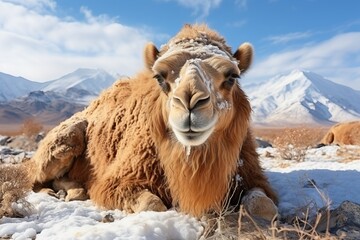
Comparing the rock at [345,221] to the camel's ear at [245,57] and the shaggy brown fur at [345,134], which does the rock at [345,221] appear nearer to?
the camel's ear at [245,57]

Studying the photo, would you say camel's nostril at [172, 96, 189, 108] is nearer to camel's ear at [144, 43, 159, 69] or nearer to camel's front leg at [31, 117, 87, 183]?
camel's ear at [144, 43, 159, 69]

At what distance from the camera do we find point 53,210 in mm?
5480

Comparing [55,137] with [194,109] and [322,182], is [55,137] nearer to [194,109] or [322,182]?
[194,109]

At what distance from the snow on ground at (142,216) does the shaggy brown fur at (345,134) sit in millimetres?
9192

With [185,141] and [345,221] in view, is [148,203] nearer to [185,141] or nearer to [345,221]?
[185,141]

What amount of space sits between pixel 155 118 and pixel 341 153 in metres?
8.02

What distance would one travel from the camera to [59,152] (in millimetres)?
7035

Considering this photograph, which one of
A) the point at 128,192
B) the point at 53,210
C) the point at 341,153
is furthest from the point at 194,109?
the point at 341,153

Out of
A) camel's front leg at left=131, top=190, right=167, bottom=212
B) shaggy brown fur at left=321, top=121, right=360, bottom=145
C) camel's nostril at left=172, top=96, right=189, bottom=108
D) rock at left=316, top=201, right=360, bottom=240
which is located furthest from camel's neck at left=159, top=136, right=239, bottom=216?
shaggy brown fur at left=321, top=121, right=360, bottom=145

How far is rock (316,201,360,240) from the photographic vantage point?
4.42 meters

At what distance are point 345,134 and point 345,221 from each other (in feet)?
44.3

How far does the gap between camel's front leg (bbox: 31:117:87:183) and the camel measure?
1.54 feet

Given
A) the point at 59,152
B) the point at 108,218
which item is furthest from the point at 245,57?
the point at 59,152

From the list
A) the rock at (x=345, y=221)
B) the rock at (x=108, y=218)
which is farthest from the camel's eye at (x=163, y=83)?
the rock at (x=345, y=221)
